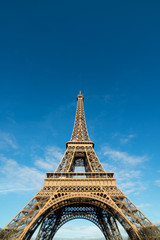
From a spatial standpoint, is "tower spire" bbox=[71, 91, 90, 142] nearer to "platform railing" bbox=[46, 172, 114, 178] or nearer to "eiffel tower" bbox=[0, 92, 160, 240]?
"eiffel tower" bbox=[0, 92, 160, 240]

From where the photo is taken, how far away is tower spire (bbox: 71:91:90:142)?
28.6 meters

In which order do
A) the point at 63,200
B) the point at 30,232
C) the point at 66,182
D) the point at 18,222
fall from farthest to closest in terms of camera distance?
1. the point at 66,182
2. the point at 63,200
3. the point at 30,232
4. the point at 18,222

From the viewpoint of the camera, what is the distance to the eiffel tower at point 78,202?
15.2 meters

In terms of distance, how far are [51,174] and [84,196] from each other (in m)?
5.40

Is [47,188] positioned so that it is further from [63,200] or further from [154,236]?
[154,236]

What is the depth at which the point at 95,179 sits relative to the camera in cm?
1969

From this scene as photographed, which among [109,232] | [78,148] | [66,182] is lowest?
[109,232]

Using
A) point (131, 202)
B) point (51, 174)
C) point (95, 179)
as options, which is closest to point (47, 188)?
point (51, 174)

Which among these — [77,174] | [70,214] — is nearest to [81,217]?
[70,214]

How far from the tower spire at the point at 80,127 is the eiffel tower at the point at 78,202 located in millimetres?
227

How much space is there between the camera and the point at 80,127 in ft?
101

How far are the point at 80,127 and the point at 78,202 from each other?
1449 centimetres

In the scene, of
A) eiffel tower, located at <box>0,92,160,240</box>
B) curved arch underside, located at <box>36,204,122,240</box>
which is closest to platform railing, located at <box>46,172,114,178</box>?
eiffel tower, located at <box>0,92,160,240</box>

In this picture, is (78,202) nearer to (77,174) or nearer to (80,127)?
(77,174)
